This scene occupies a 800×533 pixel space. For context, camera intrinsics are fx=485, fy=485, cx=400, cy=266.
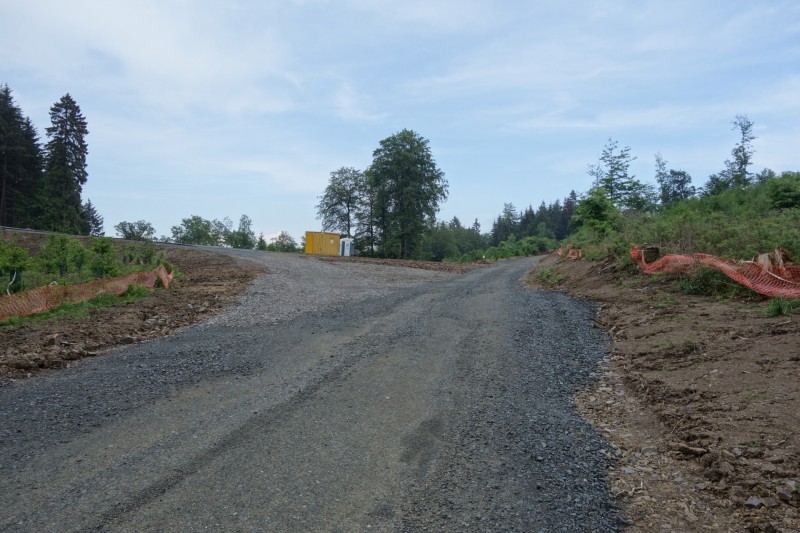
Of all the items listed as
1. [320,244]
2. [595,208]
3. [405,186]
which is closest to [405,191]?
[405,186]

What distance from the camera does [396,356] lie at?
7.25 metres

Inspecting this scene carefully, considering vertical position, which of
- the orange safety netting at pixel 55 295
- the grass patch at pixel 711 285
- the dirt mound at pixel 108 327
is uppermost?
the grass patch at pixel 711 285

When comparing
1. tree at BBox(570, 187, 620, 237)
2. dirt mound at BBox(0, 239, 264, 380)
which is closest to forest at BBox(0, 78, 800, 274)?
tree at BBox(570, 187, 620, 237)

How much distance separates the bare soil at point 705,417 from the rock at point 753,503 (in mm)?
11

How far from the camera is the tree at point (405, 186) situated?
4547 cm

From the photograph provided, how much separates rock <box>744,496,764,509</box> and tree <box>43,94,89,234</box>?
4835 cm

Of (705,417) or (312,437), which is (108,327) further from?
(705,417)

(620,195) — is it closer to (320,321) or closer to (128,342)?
(320,321)

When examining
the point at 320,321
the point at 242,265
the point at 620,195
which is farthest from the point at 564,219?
the point at 320,321

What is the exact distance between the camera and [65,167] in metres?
42.5

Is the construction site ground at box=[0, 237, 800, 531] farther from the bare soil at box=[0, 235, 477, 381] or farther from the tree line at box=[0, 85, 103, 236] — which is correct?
the tree line at box=[0, 85, 103, 236]

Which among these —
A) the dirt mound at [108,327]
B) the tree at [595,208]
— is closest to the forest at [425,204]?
the tree at [595,208]

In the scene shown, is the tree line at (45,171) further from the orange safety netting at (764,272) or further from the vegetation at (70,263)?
the orange safety netting at (764,272)

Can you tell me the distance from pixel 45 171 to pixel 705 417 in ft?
176
